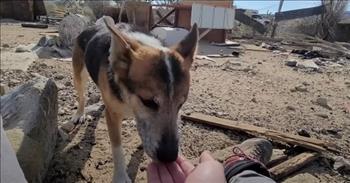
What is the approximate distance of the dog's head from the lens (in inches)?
83.6

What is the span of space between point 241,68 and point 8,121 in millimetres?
5658

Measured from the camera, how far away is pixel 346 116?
4.59m

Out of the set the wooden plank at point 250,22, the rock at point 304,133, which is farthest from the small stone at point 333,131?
the wooden plank at point 250,22

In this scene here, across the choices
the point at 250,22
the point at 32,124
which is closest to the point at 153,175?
the point at 32,124

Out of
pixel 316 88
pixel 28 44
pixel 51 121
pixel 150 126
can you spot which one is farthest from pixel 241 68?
pixel 150 126

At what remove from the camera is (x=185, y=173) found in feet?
6.67

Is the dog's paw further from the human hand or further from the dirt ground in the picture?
the human hand

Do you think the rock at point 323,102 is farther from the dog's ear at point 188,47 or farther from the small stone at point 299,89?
the dog's ear at point 188,47

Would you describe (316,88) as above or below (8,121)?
below

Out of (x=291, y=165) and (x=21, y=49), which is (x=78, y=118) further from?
(x=21, y=49)

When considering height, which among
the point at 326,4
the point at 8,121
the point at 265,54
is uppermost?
the point at 326,4

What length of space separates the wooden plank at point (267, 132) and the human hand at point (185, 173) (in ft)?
5.48

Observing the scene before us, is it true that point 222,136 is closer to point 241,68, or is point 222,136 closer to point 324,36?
point 324,36

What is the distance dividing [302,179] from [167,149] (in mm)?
1509
